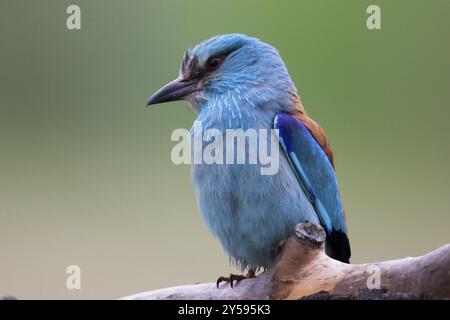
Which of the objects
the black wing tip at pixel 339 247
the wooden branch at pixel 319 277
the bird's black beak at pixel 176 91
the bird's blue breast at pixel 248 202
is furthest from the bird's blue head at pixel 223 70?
the wooden branch at pixel 319 277

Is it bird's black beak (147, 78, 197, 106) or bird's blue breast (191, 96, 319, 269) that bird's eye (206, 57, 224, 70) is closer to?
bird's black beak (147, 78, 197, 106)

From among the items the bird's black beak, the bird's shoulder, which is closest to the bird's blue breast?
the bird's shoulder

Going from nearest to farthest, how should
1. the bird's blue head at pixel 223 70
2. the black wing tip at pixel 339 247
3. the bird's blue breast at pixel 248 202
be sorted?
the bird's blue breast at pixel 248 202 < the black wing tip at pixel 339 247 < the bird's blue head at pixel 223 70

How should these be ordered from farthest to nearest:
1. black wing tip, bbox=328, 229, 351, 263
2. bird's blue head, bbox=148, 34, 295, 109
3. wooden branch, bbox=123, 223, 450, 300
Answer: bird's blue head, bbox=148, 34, 295, 109 → black wing tip, bbox=328, 229, 351, 263 → wooden branch, bbox=123, 223, 450, 300

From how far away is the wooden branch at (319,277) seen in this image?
283 centimetres

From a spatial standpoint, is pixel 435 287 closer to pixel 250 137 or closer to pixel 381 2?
pixel 250 137

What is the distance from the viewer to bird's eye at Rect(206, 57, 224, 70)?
3957 millimetres

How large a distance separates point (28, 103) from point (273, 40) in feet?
5.00

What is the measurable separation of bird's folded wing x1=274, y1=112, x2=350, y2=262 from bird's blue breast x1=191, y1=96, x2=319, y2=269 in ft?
0.19

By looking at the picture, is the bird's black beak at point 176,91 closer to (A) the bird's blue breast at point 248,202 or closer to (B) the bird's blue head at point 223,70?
(B) the bird's blue head at point 223,70

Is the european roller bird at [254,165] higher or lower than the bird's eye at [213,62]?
lower

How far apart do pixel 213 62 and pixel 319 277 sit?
4.08 ft

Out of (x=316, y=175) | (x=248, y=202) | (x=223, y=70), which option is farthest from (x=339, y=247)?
(x=223, y=70)

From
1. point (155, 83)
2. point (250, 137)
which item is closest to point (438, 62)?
point (155, 83)
